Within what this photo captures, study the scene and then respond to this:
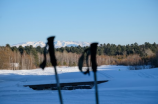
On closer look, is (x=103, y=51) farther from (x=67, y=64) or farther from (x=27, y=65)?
(x=27, y=65)

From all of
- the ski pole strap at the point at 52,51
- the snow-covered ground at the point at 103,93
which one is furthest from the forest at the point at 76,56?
the ski pole strap at the point at 52,51

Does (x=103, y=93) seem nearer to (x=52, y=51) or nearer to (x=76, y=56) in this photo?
(x=52, y=51)

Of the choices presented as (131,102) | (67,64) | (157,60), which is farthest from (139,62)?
(131,102)

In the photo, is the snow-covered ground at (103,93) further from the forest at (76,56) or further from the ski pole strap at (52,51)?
the forest at (76,56)

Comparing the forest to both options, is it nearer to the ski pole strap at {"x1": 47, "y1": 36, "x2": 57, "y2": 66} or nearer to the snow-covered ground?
the snow-covered ground

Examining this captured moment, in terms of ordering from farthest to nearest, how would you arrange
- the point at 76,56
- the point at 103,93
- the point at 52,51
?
the point at 76,56 → the point at 103,93 → the point at 52,51

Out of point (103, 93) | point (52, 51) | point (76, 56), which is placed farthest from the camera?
point (76, 56)

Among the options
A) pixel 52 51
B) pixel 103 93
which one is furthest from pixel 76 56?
pixel 52 51

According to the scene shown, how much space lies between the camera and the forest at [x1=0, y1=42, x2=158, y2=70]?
5256 centimetres

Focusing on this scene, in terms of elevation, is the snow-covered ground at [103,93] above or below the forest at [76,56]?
below

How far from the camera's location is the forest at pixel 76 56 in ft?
172

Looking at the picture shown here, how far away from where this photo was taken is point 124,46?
266ft

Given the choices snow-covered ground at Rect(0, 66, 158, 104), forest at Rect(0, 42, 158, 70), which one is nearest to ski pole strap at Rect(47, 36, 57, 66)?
snow-covered ground at Rect(0, 66, 158, 104)

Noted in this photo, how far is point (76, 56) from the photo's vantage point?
7531 centimetres
